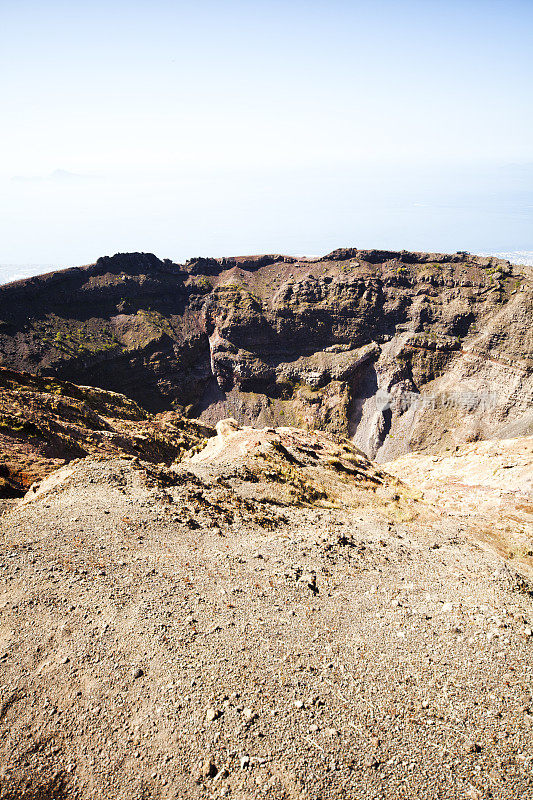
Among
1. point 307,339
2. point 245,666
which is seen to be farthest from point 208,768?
point 307,339

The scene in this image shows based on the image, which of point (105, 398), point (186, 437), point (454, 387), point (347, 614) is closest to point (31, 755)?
point (347, 614)

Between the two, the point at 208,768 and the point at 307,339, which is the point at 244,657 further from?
the point at 307,339

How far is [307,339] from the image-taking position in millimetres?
88312

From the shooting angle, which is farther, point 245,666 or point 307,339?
point 307,339

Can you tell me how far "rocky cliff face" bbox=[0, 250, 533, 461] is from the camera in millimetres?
71938

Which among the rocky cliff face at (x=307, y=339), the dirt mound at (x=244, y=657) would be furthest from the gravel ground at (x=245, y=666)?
the rocky cliff face at (x=307, y=339)

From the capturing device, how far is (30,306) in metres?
80.3

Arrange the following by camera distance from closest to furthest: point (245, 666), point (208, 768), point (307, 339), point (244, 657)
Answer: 1. point (208, 768)
2. point (245, 666)
3. point (244, 657)
4. point (307, 339)

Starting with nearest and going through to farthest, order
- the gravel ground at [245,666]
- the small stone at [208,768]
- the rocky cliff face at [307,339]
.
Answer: the small stone at [208,768] → the gravel ground at [245,666] → the rocky cliff face at [307,339]

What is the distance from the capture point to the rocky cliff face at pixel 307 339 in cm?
7194

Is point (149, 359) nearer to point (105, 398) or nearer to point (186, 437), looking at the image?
point (105, 398)

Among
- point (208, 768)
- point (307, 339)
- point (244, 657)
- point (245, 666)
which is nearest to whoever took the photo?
point (208, 768)

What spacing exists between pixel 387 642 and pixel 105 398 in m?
47.9

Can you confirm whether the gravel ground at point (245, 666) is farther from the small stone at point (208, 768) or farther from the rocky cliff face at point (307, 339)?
the rocky cliff face at point (307, 339)
